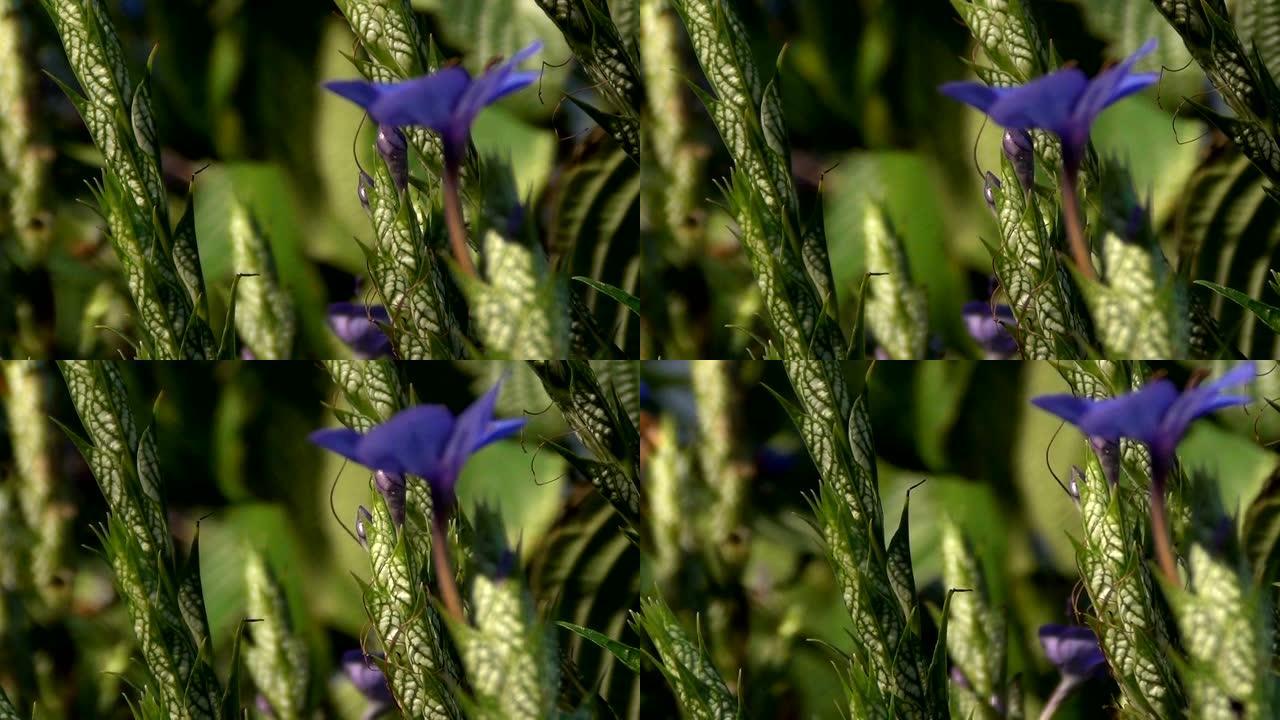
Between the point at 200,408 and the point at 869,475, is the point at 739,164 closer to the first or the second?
the point at 869,475

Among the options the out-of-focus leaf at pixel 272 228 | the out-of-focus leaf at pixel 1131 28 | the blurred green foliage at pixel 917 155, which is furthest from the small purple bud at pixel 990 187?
the out-of-focus leaf at pixel 272 228

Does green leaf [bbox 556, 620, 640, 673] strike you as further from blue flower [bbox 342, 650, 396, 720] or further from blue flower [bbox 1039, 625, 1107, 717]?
A: blue flower [bbox 1039, 625, 1107, 717]

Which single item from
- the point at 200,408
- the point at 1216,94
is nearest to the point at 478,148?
the point at 200,408

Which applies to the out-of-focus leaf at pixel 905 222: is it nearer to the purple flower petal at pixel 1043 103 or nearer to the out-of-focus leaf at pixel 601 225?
the purple flower petal at pixel 1043 103

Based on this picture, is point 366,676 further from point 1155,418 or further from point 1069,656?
point 1155,418

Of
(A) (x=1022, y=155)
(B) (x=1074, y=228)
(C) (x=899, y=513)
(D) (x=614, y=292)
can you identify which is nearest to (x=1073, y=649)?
(C) (x=899, y=513)

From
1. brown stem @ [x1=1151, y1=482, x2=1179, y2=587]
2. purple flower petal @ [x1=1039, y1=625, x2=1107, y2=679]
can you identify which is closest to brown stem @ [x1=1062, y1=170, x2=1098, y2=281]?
brown stem @ [x1=1151, y1=482, x2=1179, y2=587]

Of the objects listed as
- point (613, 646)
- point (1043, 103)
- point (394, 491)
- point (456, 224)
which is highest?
point (1043, 103)

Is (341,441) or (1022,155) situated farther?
(1022,155)

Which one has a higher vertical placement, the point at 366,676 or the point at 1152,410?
the point at 1152,410
